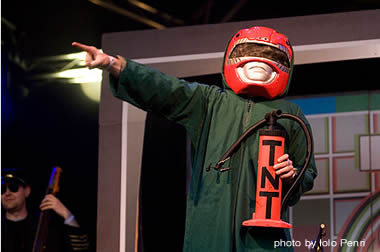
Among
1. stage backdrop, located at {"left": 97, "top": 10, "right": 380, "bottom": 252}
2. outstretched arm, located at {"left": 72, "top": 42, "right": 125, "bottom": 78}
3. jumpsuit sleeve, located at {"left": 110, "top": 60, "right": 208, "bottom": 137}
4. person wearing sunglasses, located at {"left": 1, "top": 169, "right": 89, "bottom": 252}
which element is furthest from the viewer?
person wearing sunglasses, located at {"left": 1, "top": 169, "right": 89, "bottom": 252}

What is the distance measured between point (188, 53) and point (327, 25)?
2.17 feet

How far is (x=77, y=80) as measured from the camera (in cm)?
367

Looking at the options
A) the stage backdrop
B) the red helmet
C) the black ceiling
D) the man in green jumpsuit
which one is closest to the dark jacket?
the stage backdrop

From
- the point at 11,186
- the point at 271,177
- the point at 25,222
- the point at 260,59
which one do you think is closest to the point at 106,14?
the point at 11,186

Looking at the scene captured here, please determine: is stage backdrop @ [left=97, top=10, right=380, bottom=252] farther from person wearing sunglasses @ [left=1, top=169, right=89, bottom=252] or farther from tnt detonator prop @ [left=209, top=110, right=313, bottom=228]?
tnt detonator prop @ [left=209, top=110, right=313, bottom=228]

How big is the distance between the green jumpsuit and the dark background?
4.61 feet

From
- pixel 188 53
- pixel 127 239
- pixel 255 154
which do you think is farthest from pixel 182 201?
pixel 255 154

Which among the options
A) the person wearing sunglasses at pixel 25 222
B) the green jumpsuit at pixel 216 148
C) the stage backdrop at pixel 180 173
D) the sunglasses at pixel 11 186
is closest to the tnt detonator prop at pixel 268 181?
the green jumpsuit at pixel 216 148

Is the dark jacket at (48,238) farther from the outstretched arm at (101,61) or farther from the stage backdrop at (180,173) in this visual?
the outstretched arm at (101,61)

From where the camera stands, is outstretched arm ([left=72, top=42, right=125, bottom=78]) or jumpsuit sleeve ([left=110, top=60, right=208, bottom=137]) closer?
outstretched arm ([left=72, top=42, right=125, bottom=78])

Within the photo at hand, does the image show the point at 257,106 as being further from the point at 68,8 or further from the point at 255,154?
the point at 68,8

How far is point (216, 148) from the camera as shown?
236 centimetres

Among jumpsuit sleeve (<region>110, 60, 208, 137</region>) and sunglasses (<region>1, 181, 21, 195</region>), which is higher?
jumpsuit sleeve (<region>110, 60, 208, 137</region>)

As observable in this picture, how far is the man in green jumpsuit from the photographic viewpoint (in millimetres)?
2262
